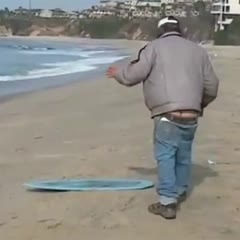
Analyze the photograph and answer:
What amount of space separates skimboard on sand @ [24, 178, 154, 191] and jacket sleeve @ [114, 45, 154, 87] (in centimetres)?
123

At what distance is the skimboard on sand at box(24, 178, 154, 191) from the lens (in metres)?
6.09

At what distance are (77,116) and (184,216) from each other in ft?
22.8

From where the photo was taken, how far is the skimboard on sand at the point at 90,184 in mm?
6094

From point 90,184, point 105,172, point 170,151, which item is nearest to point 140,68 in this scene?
point 170,151

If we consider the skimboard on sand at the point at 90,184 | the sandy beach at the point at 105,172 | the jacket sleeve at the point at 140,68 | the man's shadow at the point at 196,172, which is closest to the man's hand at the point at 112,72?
the jacket sleeve at the point at 140,68

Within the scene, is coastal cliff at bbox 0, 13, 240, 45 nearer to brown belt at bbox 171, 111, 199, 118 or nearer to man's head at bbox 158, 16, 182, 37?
man's head at bbox 158, 16, 182, 37

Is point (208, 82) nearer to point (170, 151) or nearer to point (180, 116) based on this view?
point (180, 116)

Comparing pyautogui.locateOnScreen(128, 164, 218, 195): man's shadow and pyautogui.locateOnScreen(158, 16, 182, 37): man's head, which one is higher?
pyautogui.locateOnScreen(158, 16, 182, 37): man's head

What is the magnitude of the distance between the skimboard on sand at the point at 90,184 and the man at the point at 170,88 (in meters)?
0.82

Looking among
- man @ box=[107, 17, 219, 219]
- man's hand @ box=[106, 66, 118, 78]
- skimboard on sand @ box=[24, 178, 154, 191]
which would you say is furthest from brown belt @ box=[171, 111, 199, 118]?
skimboard on sand @ box=[24, 178, 154, 191]

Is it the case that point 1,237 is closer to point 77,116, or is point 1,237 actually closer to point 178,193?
point 178,193

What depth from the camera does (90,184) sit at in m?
6.25

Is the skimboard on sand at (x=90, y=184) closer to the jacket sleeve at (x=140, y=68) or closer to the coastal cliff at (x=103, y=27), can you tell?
the jacket sleeve at (x=140, y=68)

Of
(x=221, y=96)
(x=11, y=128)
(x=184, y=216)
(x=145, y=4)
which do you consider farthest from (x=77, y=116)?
(x=145, y=4)
